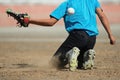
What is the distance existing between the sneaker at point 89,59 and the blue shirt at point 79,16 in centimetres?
39

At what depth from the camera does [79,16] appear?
38.2ft

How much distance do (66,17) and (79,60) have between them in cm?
100

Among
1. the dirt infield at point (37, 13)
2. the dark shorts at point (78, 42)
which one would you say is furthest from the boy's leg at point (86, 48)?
the dirt infield at point (37, 13)

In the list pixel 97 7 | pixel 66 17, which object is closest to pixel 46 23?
pixel 66 17

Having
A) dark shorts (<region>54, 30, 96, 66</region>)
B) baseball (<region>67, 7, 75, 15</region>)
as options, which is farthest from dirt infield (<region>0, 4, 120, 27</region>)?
baseball (<region>67, 7, 75, 15</region>)

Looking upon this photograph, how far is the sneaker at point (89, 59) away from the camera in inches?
457

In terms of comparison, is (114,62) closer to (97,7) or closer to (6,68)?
(97,7)

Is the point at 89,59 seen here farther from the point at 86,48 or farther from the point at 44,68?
the point at 44,68

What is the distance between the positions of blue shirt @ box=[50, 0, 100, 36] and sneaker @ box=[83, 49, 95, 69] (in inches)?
15.2

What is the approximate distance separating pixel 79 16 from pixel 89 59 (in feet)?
2.97

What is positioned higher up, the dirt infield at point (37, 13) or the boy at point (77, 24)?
the dirt infield at point (37, 13)

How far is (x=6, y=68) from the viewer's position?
12.2m

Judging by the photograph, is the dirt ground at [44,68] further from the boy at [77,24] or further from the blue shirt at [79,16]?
the blue shirt at [79,16]

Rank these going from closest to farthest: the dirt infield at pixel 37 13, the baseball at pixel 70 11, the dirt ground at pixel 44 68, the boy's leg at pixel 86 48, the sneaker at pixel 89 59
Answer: the dirt ground at pixel 44 68, the baseball at pixel 70 11, the sneaker at pixel 89 59, the boy's leg at pixel 86 48, the dirt infield at pixel 37 13
